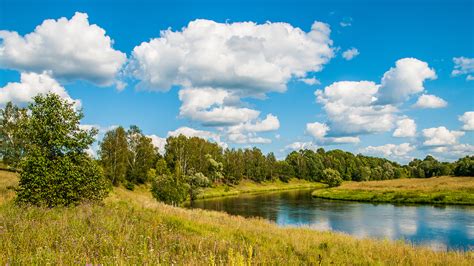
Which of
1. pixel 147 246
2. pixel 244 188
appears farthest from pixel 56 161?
pixel 244 188

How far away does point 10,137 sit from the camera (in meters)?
50.0

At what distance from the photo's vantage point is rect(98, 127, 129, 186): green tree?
69.9 m

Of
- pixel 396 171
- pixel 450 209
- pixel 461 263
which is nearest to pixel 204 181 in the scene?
pixel 450 209

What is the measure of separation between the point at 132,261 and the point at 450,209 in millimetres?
56782

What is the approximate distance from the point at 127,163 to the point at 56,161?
208 feet

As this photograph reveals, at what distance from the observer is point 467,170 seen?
97812mm

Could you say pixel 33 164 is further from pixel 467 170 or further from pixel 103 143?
pixel 467 170

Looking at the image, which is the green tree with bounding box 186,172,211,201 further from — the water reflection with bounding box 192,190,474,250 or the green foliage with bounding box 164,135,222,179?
the water reflection with bounding box 192,190,474,250

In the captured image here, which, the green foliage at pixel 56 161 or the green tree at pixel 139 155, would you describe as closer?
the green foliage at pixel 56 161

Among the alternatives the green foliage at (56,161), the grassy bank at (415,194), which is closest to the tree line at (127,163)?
the green foliage at (56,161)

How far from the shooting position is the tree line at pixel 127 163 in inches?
652

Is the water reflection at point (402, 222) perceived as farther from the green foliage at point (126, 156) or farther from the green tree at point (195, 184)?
the green foliage at point (126, 156)

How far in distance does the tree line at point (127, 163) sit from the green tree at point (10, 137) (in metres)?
0.12

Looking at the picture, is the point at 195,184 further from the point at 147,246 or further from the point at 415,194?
the point at 147,246
